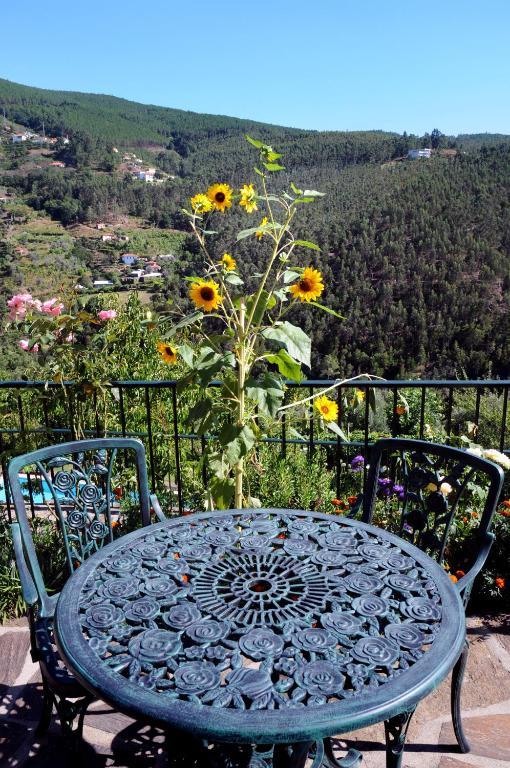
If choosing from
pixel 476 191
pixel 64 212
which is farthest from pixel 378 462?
pixel 64 212

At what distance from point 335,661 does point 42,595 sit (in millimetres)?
815

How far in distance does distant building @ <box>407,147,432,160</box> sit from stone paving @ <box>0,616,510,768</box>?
40.7 m

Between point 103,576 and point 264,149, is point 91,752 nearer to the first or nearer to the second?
point 103,576

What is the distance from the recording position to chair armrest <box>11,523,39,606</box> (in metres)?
1.31

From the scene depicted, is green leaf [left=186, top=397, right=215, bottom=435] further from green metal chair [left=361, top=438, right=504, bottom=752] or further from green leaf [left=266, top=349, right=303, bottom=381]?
green metal chair [left=361, top=438, right=504, bottom=752]

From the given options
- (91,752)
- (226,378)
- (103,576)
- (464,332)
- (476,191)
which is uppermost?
(476,191)

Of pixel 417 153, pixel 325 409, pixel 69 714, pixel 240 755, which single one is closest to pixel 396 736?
pixel 240 755

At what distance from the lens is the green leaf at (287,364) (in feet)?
6.35

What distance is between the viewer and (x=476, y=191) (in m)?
32.6

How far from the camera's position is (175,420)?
257cm

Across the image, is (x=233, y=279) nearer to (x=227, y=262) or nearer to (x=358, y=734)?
(x=227, y=262)

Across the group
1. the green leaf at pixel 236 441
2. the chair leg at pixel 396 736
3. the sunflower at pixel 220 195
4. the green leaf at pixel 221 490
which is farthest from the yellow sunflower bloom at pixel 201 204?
the chair leg at pixel 396 736

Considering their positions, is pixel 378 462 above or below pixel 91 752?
above

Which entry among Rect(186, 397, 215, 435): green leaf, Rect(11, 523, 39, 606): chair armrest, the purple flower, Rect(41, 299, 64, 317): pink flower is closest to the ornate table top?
Rect(11, 523, 39, 606): chair armrest
